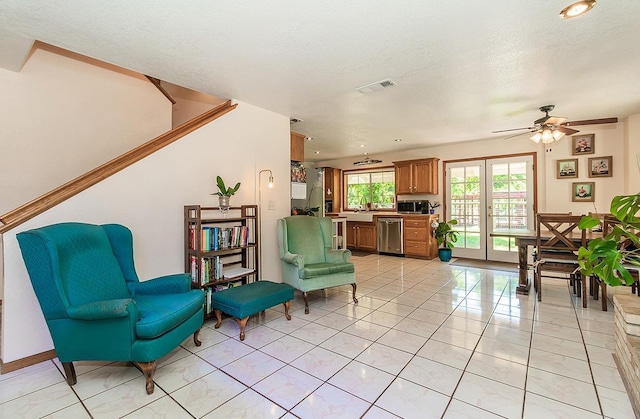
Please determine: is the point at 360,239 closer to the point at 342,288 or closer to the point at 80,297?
the point at 342,288

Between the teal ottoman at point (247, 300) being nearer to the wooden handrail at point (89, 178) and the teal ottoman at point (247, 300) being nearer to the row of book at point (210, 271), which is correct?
the row of book at point (210, 271)

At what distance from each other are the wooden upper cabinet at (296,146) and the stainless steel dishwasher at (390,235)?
2.78m

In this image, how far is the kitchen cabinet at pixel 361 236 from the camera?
6914 mm

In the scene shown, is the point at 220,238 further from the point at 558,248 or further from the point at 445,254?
the point at 445,254

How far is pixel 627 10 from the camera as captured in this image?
6.27 ft

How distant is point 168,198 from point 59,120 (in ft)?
4.81

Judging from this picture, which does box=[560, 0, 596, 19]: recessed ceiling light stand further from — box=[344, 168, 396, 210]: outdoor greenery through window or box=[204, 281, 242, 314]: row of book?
box=[344, 168, 396, 210]: outdoor greenery through window

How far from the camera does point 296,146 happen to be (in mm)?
4840

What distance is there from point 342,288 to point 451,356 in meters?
2.09

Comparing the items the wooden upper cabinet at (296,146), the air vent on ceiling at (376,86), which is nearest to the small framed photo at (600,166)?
the air vent on ceiling at (376,86)

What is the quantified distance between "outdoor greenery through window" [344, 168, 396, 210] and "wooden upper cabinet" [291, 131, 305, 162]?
10.3 feet

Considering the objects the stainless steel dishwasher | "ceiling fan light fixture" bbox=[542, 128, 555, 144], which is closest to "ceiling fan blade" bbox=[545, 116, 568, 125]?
"ceiling fan light fixture" bbox=[542, 128, 555, 144]

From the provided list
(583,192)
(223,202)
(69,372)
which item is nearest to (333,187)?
(223,202)

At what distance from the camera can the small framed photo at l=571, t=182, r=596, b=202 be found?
4.75 m
